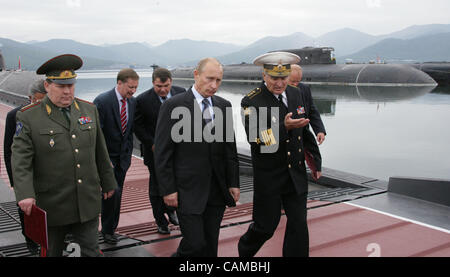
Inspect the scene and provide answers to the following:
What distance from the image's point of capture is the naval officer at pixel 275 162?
3699mm

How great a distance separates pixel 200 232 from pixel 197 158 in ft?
1.86

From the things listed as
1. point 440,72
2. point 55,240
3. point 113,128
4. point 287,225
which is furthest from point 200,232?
point 440,72

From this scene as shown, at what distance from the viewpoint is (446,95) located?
35.2 m

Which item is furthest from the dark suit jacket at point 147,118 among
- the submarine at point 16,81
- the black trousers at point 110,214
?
the submarine at point 16,81

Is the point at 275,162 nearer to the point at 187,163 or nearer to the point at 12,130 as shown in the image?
the point at 187,163

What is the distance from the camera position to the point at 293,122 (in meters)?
3.54

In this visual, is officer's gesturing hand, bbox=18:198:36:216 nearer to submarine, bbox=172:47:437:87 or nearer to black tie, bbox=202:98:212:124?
black tie, bbox=202:98:212:124

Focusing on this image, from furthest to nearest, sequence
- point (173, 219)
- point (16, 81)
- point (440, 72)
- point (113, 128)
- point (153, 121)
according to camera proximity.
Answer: point (440, 72) < point (16, 81) < point (173, 219) < point (153, 121) < point (113, 128)

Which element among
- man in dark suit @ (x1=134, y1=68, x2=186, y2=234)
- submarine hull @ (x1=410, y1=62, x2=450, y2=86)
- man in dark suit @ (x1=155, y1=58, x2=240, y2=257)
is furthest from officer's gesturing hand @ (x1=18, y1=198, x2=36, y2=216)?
submarine hull @ (x1=410, y1=62, x2=450, y2=86)

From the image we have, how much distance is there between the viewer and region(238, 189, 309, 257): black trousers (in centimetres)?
368

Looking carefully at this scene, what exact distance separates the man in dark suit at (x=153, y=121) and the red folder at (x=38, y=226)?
191 cm

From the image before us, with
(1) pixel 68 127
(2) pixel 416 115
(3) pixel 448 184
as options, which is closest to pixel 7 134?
(1) pixel 68 127

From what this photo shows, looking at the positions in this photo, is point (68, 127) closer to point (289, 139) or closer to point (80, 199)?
Answer: point (80, 199)
